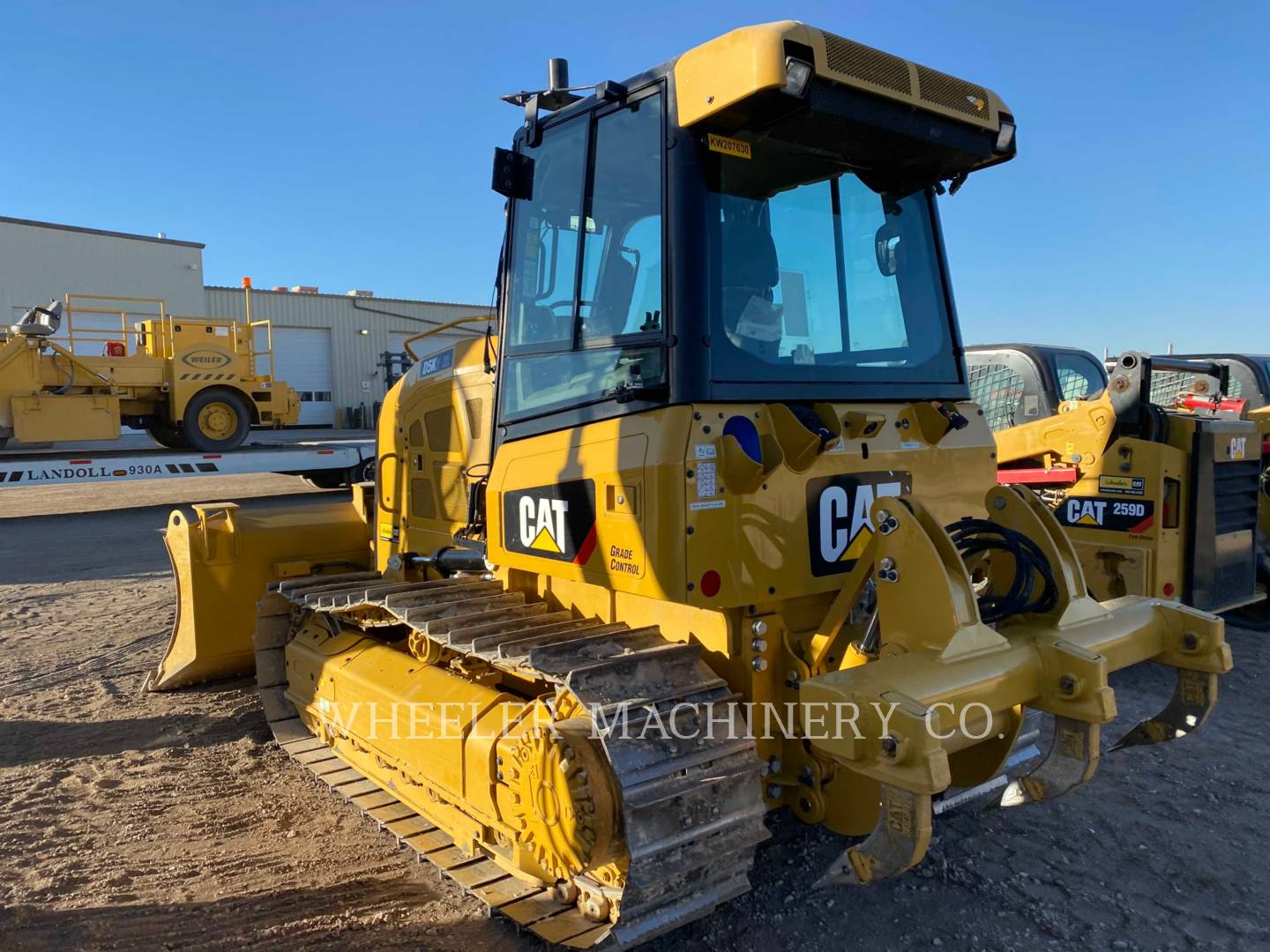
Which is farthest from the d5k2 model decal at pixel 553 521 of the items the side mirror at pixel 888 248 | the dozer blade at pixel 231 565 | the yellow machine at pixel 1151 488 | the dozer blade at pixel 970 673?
the yellow machine at pixel 1151 488

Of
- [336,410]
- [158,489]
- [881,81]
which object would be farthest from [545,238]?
[336,410]

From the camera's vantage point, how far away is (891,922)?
3.07 m

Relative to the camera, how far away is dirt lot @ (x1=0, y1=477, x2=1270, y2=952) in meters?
3.03

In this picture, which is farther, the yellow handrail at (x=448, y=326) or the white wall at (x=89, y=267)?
the white wall at (x=89, y=267)

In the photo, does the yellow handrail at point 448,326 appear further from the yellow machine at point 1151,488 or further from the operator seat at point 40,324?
the operator seat at point 40,324

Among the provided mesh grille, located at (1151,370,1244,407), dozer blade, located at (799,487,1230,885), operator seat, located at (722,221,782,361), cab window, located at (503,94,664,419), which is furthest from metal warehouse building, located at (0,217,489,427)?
dozer blade, located at (799,487,1230,885)

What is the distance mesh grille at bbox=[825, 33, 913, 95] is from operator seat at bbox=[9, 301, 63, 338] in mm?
13839

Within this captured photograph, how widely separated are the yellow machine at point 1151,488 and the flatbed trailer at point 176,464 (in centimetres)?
1088

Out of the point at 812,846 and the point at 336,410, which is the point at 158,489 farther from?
the point at 812,846

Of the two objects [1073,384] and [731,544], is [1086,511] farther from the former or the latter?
[731,544]

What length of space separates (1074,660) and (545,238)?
7.53 feet

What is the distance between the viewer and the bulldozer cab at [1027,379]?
7730mm

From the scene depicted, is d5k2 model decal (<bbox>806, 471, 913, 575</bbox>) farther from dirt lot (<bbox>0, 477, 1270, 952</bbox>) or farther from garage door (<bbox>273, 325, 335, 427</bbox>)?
garage door (<bbox>273, 325, 335, 427</bbox>)

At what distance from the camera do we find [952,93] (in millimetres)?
3006
